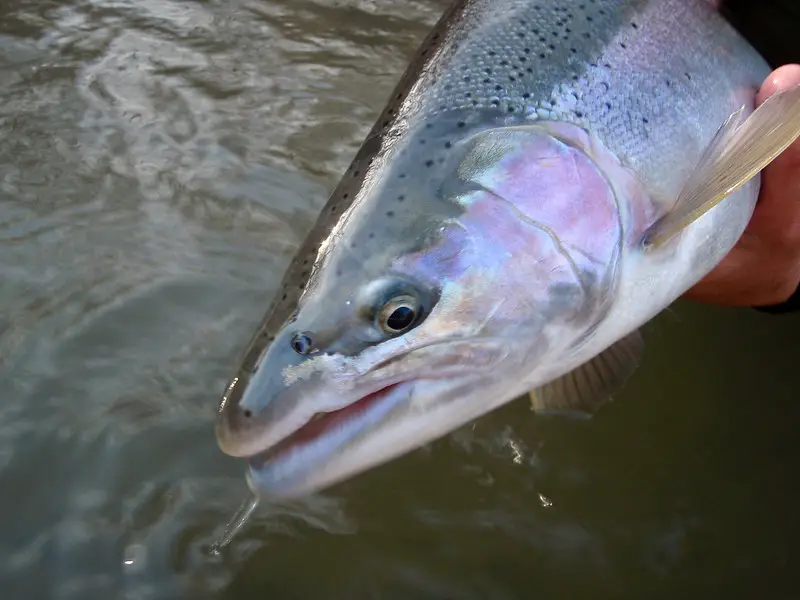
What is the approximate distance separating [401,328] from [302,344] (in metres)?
0.16

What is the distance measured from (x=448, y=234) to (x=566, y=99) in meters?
0.39

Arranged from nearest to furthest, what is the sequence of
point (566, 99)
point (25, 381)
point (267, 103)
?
point (566, 99) → point (25, 381) → point (267, 103)

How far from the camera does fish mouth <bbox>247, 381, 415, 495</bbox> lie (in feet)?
3.65

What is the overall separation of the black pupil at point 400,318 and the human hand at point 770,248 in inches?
40.6

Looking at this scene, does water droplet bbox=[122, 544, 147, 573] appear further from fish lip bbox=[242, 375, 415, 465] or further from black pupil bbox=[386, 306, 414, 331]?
black pupil bbox=[386, 306, 414, 331]

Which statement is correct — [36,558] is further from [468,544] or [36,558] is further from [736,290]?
[736,290]

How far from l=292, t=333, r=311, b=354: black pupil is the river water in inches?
32.5

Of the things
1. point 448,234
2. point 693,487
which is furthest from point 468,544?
point 448,234

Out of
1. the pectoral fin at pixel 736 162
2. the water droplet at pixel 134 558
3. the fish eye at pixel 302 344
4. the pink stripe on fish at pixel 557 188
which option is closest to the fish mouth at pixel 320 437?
the fish eye at pixel 302 344

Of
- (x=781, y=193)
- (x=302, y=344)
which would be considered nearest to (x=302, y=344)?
(x=302, y=344)

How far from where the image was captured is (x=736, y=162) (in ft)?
4.28

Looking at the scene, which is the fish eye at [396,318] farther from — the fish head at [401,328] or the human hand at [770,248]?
the human hand at [770,248]

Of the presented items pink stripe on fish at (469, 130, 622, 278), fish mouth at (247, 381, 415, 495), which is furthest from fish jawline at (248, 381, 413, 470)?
pink stripe on fish at (469, 130, 622, 278)

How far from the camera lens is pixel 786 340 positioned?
2270 mm
